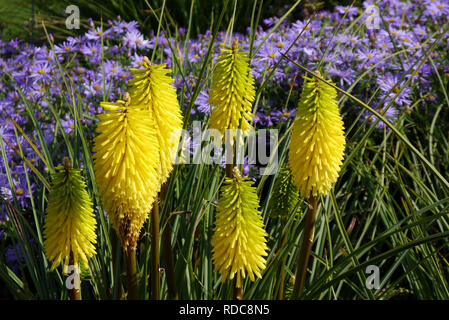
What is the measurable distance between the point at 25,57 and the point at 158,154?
14.1ft

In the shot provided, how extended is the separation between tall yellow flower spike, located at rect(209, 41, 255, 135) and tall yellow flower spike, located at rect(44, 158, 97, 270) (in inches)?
23.9

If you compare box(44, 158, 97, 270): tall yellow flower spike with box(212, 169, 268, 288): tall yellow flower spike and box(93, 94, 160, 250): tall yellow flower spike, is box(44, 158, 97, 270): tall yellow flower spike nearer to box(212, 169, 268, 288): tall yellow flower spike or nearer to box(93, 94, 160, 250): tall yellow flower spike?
box(93, 94, 160, 250): tall yellow flower spike

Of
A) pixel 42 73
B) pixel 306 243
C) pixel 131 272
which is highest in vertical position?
pixel 42 73

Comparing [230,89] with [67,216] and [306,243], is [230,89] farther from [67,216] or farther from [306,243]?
[67,216]

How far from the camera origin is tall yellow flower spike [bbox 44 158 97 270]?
1685mm

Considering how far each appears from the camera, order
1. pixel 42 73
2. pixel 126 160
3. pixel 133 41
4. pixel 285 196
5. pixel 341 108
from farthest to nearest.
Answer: pixel 133 41 < pixel 42 73 < pixel 341 108 < pixel 285 196 < pixel 126 160

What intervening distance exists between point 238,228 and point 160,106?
514mm

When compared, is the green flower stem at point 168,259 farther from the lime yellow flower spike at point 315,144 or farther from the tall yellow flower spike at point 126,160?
the lime yellow flower spike at point 315,144

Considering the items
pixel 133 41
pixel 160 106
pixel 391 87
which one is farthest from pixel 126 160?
pixel 133 41

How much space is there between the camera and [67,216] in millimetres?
1722

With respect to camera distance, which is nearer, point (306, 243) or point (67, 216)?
point (67, 216)

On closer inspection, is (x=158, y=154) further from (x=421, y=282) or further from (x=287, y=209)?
(x=421, y=282)

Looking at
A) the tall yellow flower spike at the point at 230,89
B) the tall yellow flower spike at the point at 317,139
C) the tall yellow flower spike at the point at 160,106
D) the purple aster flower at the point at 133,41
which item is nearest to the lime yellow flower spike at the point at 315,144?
the tall yellow flower spike at the point at 317,139

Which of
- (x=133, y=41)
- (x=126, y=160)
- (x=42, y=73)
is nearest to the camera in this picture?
(x=126, y=160)
